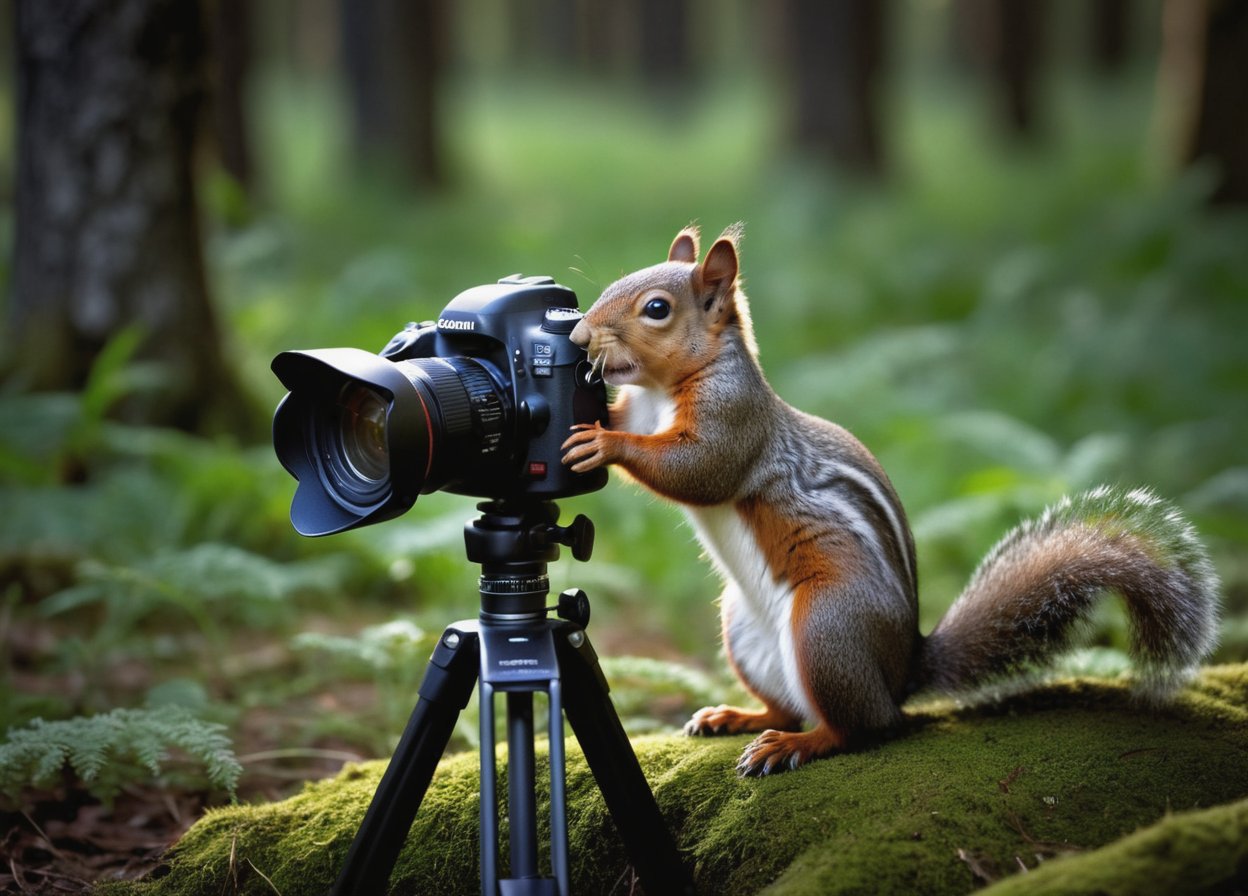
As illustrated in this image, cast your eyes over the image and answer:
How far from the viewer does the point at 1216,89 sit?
8930mm

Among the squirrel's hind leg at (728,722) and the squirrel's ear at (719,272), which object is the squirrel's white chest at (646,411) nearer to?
the squirrel's ear at (719,272)

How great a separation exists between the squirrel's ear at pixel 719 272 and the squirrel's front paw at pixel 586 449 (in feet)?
1.51

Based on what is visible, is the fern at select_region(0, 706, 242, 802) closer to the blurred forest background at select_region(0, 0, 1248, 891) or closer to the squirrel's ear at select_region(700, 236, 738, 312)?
the blurred forest background at select_region(0, 0, 1248, 891)

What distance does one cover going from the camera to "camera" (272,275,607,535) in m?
2.33

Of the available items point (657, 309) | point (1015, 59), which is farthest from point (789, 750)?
point (1015, 59)

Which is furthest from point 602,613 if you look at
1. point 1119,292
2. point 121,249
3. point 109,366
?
point 1119,292

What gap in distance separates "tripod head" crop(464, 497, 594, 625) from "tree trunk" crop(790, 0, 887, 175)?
11154 millimetres

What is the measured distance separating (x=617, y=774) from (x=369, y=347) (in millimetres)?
3958

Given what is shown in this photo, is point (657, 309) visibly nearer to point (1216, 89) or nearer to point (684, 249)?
point (684, 249)

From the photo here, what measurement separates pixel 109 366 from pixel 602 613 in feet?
7.33

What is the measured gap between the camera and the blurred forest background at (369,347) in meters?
3.67

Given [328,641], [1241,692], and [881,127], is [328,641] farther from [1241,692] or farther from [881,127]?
[881,127]

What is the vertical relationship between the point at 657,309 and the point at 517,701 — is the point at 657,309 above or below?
above

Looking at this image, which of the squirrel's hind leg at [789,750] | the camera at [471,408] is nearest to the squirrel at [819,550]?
the squirrel's hind leg at [789,750]
